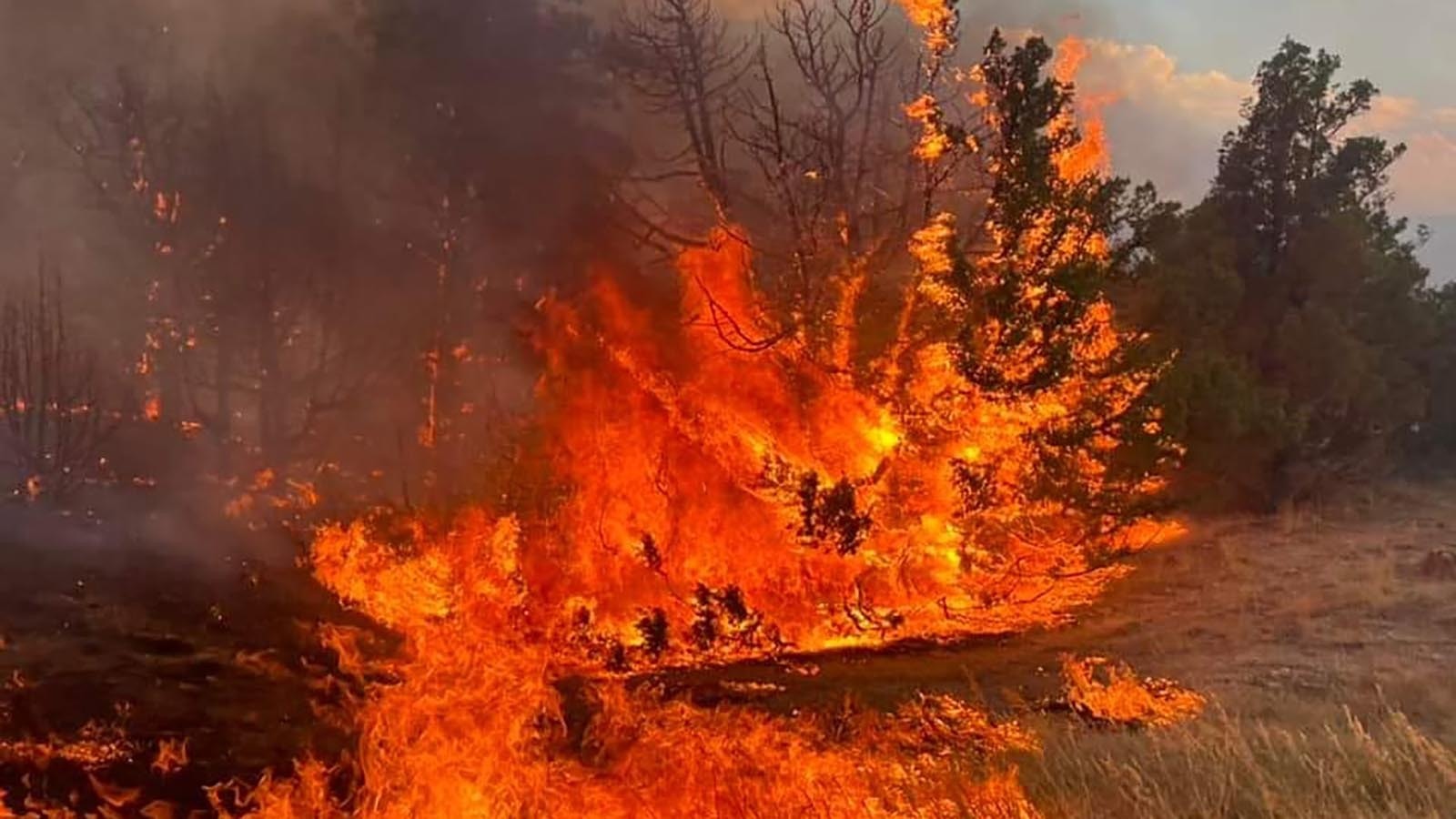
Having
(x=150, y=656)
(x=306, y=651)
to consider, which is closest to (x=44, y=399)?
(x=150, y=656)

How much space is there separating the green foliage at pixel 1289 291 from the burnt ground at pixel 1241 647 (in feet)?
14.3

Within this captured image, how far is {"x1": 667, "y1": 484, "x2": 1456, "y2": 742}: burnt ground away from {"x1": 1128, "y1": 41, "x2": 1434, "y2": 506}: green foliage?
4.35m

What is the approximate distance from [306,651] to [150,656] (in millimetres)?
1688

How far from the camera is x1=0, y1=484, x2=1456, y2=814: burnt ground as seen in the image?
37.9 feet

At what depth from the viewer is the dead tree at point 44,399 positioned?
16531 millimetres

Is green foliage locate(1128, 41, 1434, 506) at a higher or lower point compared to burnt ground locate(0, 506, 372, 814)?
higher

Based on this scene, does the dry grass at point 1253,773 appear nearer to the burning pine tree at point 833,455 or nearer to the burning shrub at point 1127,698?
the burning shrub at point 1127,698

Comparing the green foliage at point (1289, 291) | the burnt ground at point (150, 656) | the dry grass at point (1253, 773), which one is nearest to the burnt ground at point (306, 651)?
the burnt ground at point (150, 656)

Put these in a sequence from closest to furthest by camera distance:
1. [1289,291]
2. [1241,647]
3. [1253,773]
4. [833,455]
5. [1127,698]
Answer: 1. [1253,773]
2. [1127,698]
3. [1241,647]
4. [833,455]
5. [1289,291]

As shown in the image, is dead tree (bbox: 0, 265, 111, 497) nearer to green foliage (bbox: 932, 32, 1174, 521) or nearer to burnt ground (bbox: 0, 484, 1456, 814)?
burnt ground (bbox: 0, 484, 1456, 814)

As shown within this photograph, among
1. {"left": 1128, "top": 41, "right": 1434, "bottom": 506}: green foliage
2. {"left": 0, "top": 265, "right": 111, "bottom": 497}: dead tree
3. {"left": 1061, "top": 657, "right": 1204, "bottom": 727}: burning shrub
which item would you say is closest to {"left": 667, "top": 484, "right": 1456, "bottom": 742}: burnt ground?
{"left": 1061, "top": 657, "right": 1204, "bottom": 727}: burning shrub

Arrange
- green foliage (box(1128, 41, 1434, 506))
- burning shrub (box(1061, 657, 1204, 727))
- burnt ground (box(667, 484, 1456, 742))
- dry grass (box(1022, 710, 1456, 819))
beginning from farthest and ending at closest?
1. green foliage (box(1128, 41, 1434, 506))
2. burnt ground (box(667, 484, 1456, 742))
3. burning shrub (box(1061, 657, 1204, 727))
4. dry grass (box(1022, 710, 1456, 819))

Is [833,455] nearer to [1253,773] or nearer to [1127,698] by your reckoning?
[1127,698]

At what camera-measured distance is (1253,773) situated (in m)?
8.76
